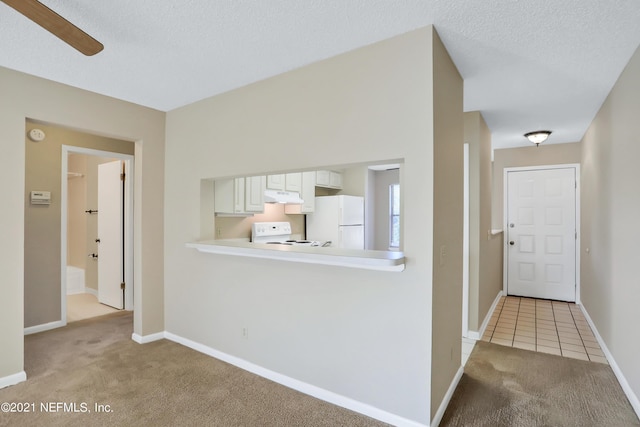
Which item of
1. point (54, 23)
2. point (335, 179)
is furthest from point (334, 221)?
point (54, 23)

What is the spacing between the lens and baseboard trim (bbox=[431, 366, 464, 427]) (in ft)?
6.95

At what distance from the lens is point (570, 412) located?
7.52 ft

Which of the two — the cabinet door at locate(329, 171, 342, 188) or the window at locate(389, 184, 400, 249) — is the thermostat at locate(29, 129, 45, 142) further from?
the window at locate(389, 184, 400, 249)

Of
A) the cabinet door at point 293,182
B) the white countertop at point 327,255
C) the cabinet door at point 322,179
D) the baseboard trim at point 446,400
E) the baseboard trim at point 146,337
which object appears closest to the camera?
the white countertop at point 327,255

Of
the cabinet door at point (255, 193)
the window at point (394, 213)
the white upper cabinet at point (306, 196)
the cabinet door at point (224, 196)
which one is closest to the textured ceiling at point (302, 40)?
the cabinet door at point (224, 196)

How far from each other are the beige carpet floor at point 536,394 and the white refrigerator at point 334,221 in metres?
2.53

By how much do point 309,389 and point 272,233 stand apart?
239cm

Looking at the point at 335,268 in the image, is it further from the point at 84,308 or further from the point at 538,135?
the point at 84,308

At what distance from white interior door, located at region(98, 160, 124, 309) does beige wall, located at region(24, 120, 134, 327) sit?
0.71 m

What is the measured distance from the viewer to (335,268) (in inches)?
93.6

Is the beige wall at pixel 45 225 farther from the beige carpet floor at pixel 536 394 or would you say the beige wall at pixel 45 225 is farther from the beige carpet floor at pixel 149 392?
the beige carpet floor at pixel 536 394

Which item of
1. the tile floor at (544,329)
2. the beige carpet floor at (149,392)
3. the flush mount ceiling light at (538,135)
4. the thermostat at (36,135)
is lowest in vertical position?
the tile floor at (544,329)

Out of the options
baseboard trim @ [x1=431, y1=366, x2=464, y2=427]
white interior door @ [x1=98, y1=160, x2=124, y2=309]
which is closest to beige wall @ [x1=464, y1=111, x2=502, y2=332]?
baseboard trim @ [x1=431, y1=366, x2=464, y2=427]

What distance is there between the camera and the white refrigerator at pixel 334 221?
5188mm
